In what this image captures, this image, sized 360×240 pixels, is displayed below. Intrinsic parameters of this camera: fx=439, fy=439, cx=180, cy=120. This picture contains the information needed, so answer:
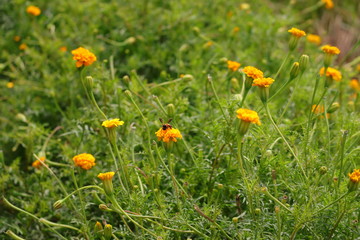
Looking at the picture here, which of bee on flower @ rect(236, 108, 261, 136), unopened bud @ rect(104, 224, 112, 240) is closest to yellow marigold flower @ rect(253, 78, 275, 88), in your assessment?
bee on flower @ rect(236, 108, 261, 136)

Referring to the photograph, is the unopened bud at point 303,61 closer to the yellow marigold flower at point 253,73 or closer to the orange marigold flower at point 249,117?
the yellow marigold flower at point 253,73

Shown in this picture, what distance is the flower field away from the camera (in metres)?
1.24

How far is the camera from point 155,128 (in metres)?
1.62

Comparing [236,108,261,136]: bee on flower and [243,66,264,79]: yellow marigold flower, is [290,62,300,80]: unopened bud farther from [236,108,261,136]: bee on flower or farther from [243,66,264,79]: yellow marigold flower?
[236,108,261,136]: bee on flower

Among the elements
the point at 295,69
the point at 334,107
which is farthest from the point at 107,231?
the point at 334,107

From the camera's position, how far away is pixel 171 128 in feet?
4.01

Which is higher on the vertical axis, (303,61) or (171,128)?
(303,61)

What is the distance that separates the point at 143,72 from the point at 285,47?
3.32ft

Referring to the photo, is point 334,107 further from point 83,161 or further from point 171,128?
point 83,161

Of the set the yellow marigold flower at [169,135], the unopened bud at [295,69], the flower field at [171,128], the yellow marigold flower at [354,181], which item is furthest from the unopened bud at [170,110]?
the yellow marigold flower at [354,181]

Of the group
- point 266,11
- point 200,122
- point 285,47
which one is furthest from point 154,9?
point 200,122

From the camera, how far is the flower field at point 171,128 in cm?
124

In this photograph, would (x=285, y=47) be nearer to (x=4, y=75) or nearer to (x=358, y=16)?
(x=358, y=16)

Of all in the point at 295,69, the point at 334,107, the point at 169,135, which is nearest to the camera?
the point at 169,135
